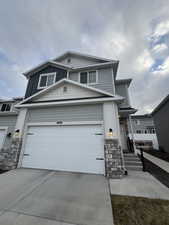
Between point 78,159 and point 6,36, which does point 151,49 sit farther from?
point 6,36

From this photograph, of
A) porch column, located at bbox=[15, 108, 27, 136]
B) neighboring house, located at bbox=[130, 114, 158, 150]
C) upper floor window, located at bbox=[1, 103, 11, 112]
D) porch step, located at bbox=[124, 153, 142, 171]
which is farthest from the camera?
neighboring house, located at bbox=[130, 114, 158, 150]

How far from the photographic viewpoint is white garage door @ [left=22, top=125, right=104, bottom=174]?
4871mm

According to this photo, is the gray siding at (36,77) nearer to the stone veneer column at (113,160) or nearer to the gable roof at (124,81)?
the gable roof at (124,81)

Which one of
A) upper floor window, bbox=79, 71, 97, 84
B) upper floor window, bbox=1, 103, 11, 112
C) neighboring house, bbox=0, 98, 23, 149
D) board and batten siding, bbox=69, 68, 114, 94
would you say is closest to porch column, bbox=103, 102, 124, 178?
board and batten siding, bbox=69, 68, 114, 94

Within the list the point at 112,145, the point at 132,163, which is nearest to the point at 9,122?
the point at 112,145

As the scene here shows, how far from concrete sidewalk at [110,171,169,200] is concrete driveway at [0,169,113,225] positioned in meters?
0.39

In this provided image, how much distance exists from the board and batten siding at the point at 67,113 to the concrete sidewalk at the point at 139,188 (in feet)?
9.55

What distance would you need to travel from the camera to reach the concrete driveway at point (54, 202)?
2.00m

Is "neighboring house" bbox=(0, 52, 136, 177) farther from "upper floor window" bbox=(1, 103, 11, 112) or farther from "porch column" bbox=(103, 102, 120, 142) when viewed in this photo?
"upper floor window" bbox=(1, 103, 11, 112)

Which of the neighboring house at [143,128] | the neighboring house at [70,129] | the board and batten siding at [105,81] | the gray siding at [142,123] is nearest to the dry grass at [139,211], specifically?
the neighboring house at [70,129]

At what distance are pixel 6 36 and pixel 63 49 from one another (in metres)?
4.81

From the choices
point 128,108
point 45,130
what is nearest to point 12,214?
point 45,130

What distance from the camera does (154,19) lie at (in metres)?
6.90

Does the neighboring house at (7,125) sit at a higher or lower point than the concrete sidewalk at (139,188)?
higher
